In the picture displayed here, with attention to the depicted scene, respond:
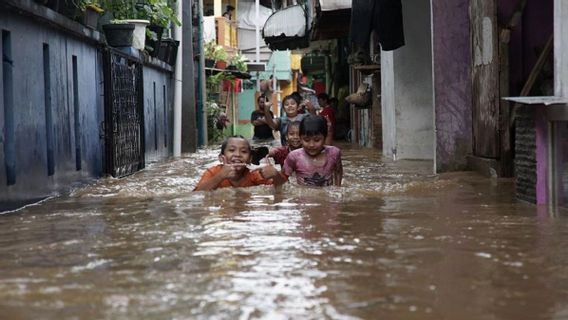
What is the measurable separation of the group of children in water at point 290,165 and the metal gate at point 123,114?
293cm

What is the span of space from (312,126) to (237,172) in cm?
88

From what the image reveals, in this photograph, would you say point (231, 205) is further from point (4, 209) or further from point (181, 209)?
point (4, 209)

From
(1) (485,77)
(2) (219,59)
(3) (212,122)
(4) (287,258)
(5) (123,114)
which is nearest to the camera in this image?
(4) (287,258)

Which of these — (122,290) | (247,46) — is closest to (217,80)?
(247,46)

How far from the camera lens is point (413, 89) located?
46.8 ft

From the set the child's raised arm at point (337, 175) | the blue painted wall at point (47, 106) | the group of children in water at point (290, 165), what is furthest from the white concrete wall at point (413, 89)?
the child's raised arm at point (337, 175)

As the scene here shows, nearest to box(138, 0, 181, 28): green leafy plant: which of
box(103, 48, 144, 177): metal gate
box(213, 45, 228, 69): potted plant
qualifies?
box(103, 48, 144, 177): metal gate

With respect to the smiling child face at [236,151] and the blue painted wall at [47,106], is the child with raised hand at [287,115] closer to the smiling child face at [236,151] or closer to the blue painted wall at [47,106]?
the blue painted wall at [47,106]

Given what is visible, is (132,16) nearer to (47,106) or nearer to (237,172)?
(47,106)

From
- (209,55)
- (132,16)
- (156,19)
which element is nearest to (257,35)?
(209,55)

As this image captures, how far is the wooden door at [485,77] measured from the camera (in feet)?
28.3

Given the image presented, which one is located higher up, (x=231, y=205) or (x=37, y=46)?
(x=37, y=46)

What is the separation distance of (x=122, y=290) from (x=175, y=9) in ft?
46.8

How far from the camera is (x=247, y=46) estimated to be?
43625 millimetres
